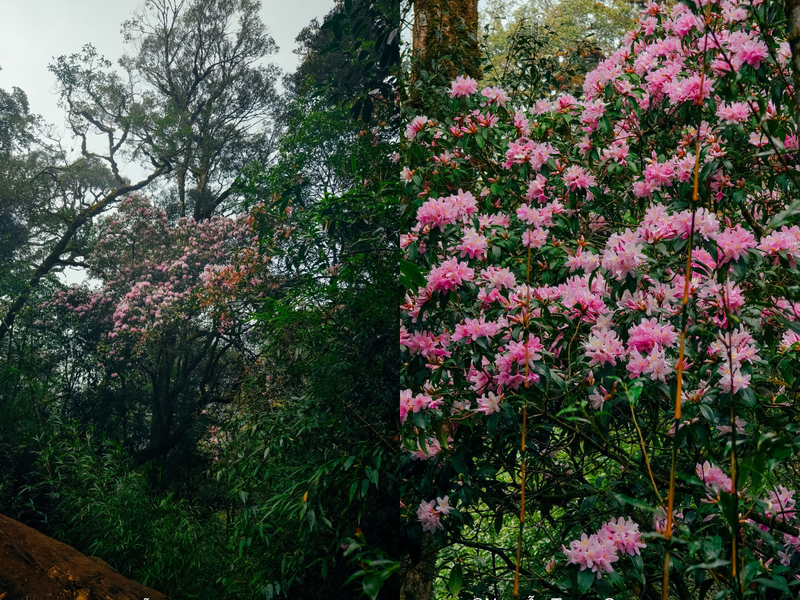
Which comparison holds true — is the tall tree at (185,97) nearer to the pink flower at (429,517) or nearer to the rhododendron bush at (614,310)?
the rhododendron bush at (614,310)

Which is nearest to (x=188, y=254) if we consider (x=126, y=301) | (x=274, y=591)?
(x=126, y=301)

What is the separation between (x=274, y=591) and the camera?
186cm

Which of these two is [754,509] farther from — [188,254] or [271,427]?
[188,254]

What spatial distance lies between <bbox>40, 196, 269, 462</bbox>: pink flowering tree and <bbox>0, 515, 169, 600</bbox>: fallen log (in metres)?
0.32

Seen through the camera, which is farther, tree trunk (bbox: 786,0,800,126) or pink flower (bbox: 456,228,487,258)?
pink flower (bbox: 456,228,487,258)

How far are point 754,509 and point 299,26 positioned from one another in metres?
2.13

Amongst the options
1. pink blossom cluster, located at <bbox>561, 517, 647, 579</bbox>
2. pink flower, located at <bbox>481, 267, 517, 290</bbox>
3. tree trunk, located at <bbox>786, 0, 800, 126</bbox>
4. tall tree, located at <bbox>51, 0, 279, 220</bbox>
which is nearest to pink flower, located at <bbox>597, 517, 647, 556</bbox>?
pink blossom cluster, located at <bbox>561, 517, 647, 579</bbox>

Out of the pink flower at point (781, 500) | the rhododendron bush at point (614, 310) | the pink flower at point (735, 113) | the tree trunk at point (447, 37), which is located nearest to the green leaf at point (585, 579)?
the rhododendron bush at point (614, 310)

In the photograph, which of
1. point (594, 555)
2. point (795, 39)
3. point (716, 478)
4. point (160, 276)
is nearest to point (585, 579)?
point (594, 555)

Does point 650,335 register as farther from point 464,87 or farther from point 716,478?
point 464,87

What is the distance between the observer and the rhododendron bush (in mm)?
1230

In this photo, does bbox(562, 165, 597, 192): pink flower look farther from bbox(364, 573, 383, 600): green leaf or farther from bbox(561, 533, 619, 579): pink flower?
bbox(364, 573, 383, 600): green leaf

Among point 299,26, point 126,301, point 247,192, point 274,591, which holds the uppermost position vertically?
point 299,26

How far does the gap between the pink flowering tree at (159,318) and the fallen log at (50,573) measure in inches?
12.6
